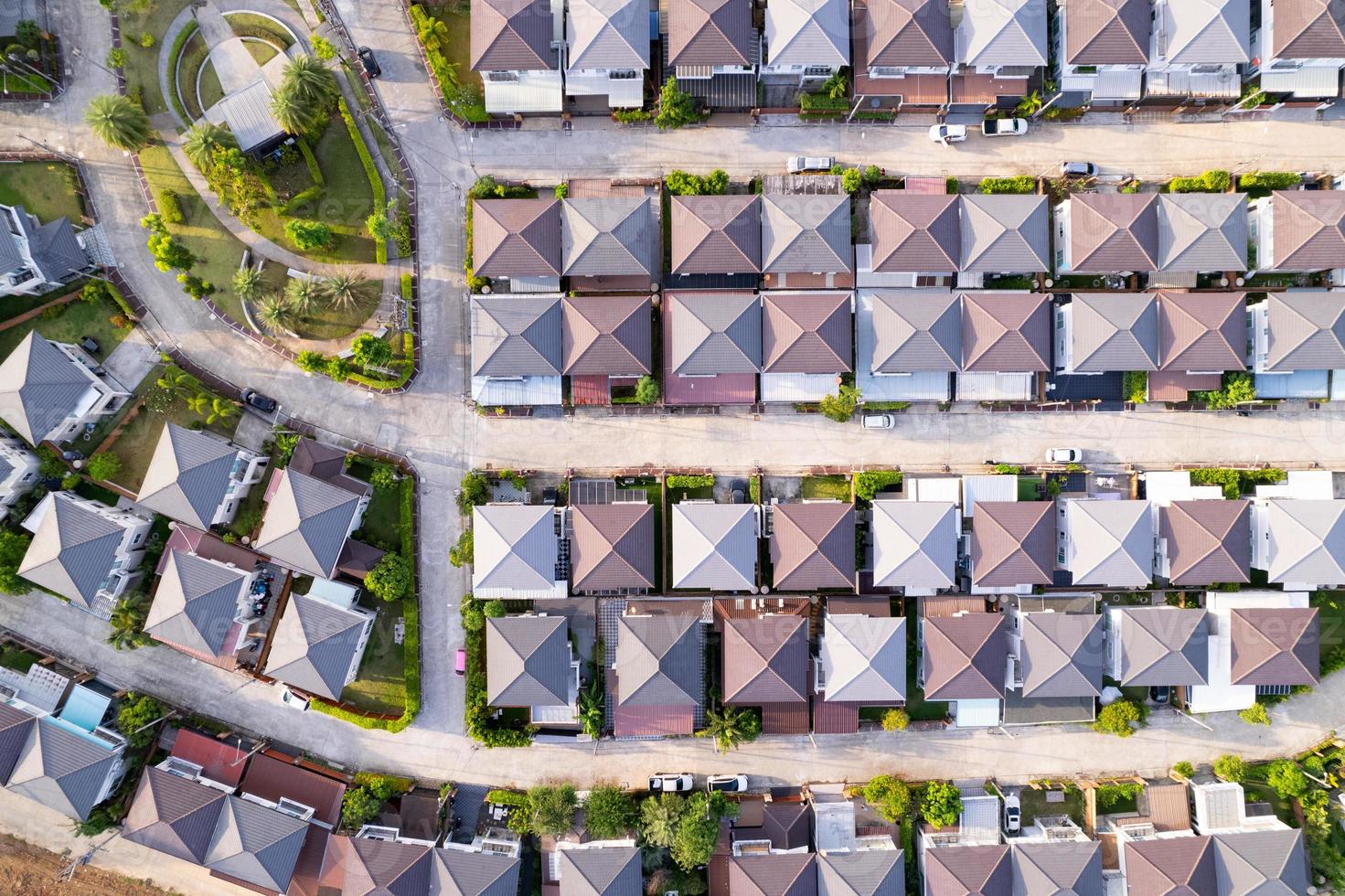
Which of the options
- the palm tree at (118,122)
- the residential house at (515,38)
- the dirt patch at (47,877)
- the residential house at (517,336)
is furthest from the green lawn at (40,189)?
the dirt patch at (47,877)

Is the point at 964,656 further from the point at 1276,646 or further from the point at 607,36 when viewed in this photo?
the point at 607,36

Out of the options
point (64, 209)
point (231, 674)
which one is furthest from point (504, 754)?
point (64, 209)

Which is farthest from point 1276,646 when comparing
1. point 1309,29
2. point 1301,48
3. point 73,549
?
point 73,549

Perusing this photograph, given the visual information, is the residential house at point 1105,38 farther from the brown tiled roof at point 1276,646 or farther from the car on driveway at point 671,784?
the car on driveway at point 671,784

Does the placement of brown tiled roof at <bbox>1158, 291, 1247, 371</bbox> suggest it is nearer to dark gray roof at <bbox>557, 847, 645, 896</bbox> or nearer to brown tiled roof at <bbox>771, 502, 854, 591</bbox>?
brown tiled roof at <bbox>771, 502, 854, 591</bbox>

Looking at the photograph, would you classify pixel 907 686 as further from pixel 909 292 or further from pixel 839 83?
pixel 839 83
